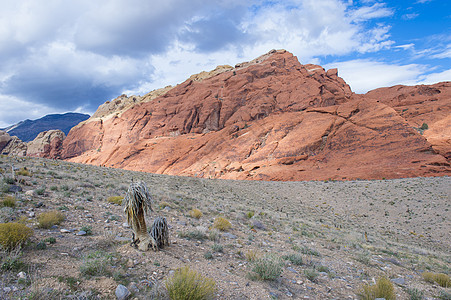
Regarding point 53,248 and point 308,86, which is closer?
point 53,248

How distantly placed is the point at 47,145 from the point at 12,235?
288 feet

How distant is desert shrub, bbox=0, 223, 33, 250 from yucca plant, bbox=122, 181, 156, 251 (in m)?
1.73

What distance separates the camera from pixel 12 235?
3721 mm

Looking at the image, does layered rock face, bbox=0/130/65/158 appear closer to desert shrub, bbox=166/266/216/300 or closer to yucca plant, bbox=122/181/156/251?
yucca plant, bbox=122/181/156/251

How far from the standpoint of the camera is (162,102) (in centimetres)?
6862

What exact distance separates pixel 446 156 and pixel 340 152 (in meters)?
12.9

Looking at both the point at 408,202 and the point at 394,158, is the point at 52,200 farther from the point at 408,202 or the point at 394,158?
the point at 394,158

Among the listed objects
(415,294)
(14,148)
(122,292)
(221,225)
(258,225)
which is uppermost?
(14,148)

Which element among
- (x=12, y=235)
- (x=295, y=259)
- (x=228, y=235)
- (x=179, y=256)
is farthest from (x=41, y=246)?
(x=295, y=259)

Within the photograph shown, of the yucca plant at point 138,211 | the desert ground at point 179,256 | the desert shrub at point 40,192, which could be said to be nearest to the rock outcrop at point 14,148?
the desert ground at point 179,256

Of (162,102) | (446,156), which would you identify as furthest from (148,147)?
(446,156)

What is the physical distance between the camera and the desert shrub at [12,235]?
3.57m

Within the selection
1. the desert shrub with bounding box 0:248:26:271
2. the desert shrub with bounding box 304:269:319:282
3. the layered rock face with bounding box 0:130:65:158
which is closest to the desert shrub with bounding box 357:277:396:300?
the desert shrub with bounding box 304:269:319:282

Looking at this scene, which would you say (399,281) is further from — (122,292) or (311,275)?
(122,292)
